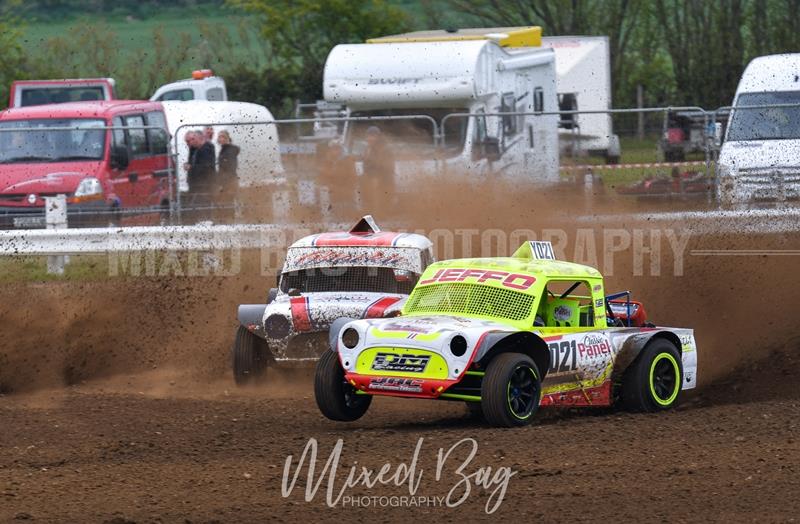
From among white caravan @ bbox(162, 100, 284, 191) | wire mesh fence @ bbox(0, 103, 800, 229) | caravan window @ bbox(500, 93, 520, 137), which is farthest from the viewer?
caravan window @ bbox(500, 93, 520, 137)

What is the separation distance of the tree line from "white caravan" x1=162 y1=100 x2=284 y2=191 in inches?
390

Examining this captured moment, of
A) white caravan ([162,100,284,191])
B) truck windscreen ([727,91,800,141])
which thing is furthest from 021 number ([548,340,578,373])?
white caravan ([162,100,284,191])

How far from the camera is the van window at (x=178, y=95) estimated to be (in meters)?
25.4

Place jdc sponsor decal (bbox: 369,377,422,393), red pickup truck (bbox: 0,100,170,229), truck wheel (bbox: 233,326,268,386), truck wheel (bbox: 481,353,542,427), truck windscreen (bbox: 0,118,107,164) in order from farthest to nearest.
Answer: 1. truck windscreen (bbox: 0,118,107,164)
2. red pickup truck (bbox: 0,100,170,229)
3. truck wheel (bbox: 233,326,268,386)
4. jdc sponsor decal (bbox: 369,377,422,393)
5. truck wheel (bbox: 481,353,542,427)

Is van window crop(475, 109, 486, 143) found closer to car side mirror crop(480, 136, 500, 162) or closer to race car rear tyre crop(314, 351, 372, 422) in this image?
car side mirror crop(480, 136, 500, 162)

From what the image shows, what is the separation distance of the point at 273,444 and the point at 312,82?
2504 cm

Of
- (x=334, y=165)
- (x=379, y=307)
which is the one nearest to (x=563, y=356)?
(x=379, y=307)

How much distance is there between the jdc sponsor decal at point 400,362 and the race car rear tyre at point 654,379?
1.82 meters

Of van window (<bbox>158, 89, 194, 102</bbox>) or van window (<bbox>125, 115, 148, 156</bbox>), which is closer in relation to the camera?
van window (<bbox>125, 115, 148, 156</bbox>)

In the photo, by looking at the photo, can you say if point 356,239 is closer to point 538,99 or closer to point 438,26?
point 538,99

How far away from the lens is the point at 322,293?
36.4ft

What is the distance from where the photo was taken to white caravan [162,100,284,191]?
1678cm

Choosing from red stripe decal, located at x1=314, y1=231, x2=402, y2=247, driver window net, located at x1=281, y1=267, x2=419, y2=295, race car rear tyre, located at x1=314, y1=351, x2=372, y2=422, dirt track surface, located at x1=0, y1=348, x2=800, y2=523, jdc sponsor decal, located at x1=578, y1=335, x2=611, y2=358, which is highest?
red stripe decal, located at x1=314, y1=231, x2=402, y2=247

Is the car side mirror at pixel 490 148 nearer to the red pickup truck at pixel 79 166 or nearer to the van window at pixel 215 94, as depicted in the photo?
the red pickup truck at pixel 79 166
